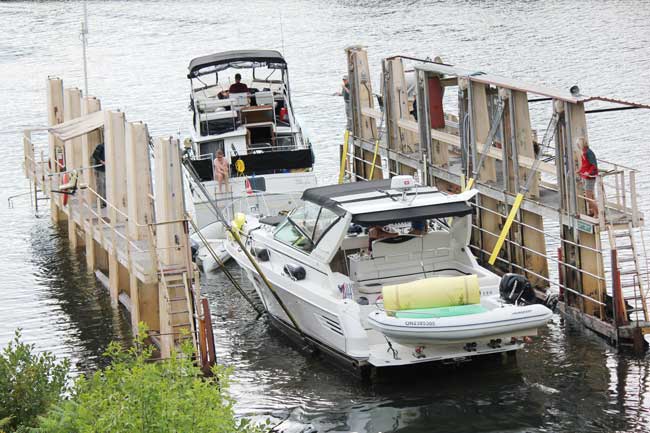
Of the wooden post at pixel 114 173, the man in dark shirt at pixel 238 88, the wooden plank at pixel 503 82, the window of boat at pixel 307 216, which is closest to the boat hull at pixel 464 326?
the window of boat at pixel 307 216

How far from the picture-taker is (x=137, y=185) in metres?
21.8

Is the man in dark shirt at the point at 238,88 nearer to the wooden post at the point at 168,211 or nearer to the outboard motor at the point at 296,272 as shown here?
the wooden post at the point at 168,211

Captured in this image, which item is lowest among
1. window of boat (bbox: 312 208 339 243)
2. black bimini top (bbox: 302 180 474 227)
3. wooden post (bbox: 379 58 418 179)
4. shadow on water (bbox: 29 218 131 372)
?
shadow on water (bbox: 29 218 131 372)

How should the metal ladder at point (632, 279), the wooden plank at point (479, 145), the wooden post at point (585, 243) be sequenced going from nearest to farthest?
the metal ladder at point (632, 279) < the wooden post at point (585, 243) < the wooden plank at point (479, 145)

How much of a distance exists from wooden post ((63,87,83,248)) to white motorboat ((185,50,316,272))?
→ 8.63 ft

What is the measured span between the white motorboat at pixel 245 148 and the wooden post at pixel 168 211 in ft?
23.4

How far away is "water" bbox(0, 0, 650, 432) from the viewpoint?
1859cm

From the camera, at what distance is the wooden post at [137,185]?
21500 mm

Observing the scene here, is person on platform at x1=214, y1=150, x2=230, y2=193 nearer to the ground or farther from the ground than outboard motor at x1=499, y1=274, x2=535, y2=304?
farther from the ground

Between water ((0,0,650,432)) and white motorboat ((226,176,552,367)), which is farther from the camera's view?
water ((0,0,650,432))

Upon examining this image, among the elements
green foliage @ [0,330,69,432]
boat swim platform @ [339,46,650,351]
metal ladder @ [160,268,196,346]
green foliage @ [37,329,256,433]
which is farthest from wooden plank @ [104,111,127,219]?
green foliage @ [37,329,256,433]

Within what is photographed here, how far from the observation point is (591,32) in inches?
2365

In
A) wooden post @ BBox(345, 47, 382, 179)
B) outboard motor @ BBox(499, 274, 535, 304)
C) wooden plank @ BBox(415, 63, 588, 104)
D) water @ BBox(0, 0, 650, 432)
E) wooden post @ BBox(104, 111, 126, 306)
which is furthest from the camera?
wooden post @ BBox(345, 47, 382, 179)

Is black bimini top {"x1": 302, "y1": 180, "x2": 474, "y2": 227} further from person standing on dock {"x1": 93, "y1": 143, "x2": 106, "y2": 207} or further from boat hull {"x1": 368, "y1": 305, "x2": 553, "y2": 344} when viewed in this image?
person standing on dock {"x1": 93, "y1": 143, "x2": 106, "y2": 207}
